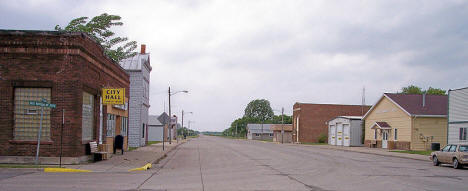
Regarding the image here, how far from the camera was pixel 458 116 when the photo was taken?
3638cm

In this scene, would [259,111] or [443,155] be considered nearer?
[443,155]

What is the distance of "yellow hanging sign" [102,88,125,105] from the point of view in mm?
23031

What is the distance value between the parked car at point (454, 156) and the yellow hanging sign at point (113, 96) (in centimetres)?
1747

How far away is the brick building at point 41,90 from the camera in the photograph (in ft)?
60.3

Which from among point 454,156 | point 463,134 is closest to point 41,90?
point 454,156

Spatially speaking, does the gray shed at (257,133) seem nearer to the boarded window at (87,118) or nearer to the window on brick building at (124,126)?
the window on brick building at (124,126)

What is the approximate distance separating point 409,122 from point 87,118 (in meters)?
34.4

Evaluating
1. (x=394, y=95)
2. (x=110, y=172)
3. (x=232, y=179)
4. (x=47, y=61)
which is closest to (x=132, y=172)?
(x=110, y=172)

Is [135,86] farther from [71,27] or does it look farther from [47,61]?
[47,61]

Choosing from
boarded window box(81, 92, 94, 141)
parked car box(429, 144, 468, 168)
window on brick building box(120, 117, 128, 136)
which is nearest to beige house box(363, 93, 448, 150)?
parked car box(429, 144, 468, 168)

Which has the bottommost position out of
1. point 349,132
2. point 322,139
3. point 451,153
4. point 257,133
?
point 257,133

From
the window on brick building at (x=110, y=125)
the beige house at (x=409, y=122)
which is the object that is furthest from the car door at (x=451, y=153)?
the beige house at (x=409, y=122)

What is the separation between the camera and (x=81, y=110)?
19.4m

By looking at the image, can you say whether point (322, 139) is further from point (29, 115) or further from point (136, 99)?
point (29, 115)
